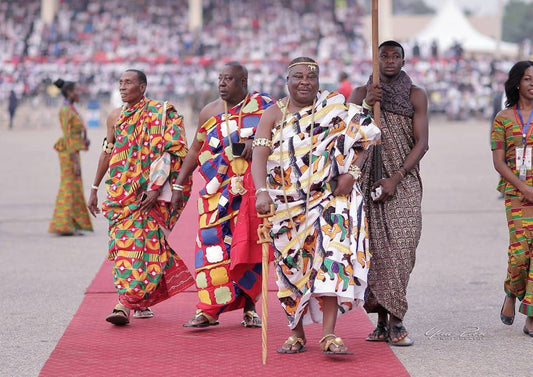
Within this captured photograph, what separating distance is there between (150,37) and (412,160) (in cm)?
4858

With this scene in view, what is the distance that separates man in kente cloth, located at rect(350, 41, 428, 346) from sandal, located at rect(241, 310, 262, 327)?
889 millimetres

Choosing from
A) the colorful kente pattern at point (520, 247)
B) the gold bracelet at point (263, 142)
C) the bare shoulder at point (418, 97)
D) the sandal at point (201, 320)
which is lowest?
the sandal at point (201, 320)

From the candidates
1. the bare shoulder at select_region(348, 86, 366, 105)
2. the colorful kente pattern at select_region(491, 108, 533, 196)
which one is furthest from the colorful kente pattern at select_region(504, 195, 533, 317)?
the bare shoulder at select_region(348, 86, 366, 105)

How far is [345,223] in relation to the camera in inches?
233

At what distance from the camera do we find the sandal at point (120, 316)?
703 cm

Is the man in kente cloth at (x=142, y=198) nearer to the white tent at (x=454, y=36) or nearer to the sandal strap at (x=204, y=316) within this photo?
the sandal strap at (x=204, y=316)

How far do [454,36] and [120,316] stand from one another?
160 feet

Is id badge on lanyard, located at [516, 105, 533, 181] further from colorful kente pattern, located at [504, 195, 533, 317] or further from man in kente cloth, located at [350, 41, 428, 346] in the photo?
man in kente cloth, located at [350, 41, 428, 346]

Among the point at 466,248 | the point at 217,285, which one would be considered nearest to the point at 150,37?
the point at 466,248

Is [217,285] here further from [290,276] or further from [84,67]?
[84,67]

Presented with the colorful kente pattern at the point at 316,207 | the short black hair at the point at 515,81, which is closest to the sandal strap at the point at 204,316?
the colorful kente pattern at the point at 316,207

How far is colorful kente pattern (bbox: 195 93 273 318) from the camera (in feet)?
22.7

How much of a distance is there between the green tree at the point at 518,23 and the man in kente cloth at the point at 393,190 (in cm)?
10554

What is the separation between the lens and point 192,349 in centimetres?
635
